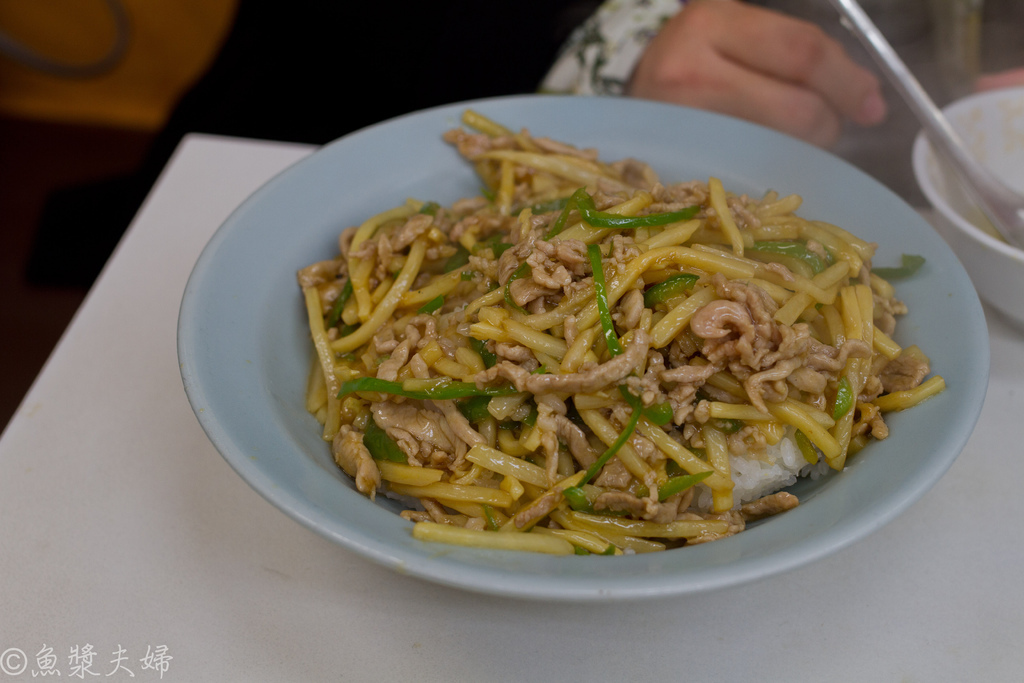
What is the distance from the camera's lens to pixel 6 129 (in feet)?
17.4

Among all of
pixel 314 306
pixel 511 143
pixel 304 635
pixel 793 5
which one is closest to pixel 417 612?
pixel 304 635

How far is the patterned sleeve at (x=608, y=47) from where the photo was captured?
9.72 ft

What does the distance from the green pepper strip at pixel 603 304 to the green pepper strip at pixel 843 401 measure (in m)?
0.45

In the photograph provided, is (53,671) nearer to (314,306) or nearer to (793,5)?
(314,306)

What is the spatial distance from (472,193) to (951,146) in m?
1.37

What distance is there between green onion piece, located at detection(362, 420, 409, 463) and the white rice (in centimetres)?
62

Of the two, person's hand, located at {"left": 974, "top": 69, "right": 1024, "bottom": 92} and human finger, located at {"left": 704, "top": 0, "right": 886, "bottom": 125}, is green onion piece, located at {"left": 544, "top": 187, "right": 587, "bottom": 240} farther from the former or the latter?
person's hand, located at {"left": 974, "top": 69, "right": 1024, "bottom": 92}

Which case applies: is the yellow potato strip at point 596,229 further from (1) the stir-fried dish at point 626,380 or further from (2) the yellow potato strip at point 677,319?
(2) the yellow potato strip at point 677,319

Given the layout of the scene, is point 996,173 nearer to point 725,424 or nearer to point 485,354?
point 725,424

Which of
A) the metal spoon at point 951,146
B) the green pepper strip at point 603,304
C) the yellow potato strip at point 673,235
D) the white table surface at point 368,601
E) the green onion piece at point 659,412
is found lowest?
the white table surface at point 368,601

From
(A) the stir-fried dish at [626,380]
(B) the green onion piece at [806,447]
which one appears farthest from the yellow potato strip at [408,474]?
(B) the green onion piece at [806,447]

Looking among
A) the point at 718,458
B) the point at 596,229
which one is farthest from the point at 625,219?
the point at 718,458

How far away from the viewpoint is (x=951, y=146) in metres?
2.04

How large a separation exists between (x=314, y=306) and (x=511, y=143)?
777 mm
